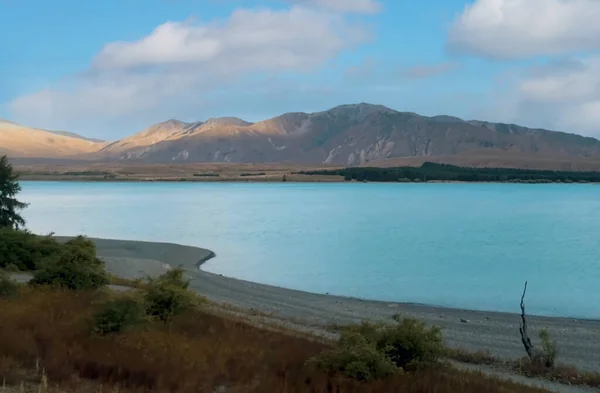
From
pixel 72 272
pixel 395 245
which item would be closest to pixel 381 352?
pixel 72 272

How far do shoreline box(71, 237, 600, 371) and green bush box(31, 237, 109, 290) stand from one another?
14.0ft

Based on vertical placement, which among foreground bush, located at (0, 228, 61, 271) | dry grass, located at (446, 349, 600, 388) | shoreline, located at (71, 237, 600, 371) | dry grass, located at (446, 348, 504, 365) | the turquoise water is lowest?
the turquoise water

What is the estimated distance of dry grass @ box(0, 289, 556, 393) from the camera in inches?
291

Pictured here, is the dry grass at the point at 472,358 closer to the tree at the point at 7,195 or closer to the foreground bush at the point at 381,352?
the foreground bush at the point at 381,352

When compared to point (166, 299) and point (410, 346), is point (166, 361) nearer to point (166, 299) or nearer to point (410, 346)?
point (410, 346)

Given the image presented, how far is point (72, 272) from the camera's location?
1355cm

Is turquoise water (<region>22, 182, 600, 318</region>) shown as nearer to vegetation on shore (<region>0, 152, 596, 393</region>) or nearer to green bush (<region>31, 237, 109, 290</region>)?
green bush (<region>31, 237, 109, 290</region>)

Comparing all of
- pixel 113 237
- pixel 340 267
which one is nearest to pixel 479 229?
pixel 340 267

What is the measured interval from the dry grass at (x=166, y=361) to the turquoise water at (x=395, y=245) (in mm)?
15633

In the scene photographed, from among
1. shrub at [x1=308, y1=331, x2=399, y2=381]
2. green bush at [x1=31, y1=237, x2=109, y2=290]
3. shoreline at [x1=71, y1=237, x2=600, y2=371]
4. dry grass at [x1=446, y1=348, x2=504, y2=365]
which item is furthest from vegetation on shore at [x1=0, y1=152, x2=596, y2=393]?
shoreline at [x1=71, y1=237, x2=600, y2=371]

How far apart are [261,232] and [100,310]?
1598 inches

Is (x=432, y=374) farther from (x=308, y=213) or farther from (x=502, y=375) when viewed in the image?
(x=308, y=213)

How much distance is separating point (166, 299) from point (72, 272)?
2951 millimetres

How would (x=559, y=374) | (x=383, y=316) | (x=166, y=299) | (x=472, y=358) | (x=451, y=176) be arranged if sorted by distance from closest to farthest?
(x=559, y=374)
(x=166, y=299)
(x=472, y=358)
(x=383, y=316)
(x=451, y=176)
